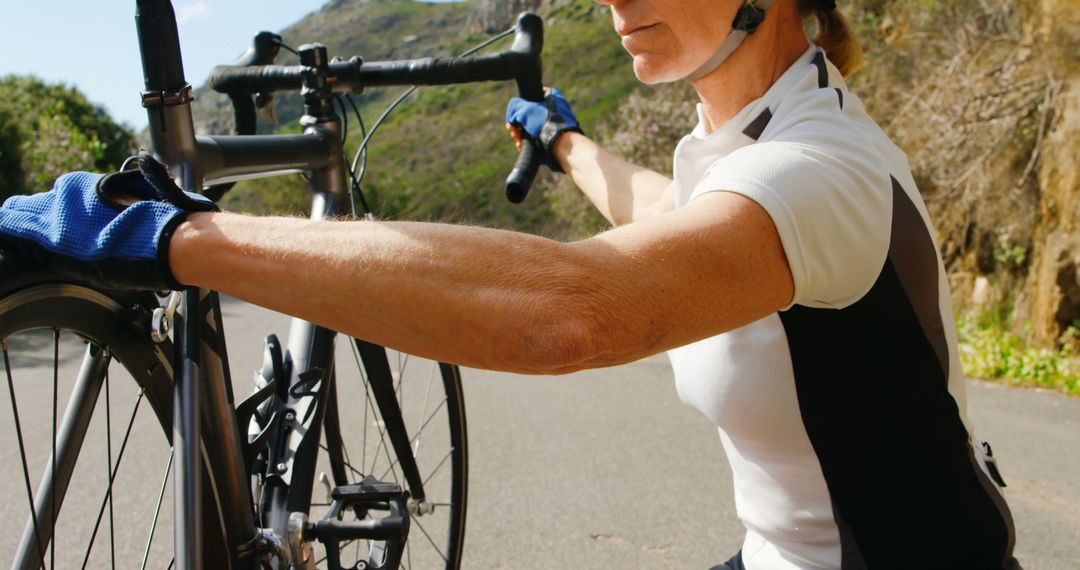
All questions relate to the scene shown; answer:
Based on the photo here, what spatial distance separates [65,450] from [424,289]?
853 millimetres

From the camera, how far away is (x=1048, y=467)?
481 centimetres

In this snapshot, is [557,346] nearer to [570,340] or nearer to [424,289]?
[570,340]

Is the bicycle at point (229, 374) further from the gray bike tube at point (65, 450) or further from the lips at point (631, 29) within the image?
the lips at point (631, 29)

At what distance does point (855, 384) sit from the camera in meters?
1.55

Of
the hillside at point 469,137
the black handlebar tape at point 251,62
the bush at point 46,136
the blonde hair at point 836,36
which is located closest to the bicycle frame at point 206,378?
the black handlebar tape at point 251,62

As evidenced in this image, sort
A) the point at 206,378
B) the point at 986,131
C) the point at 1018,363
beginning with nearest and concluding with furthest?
the point at 206,378
the point at 1018,363
the point at 986,131

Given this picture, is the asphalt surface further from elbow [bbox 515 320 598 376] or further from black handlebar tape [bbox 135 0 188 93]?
elbow [bbox 515 320 598 376]

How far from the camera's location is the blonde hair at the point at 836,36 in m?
1.95

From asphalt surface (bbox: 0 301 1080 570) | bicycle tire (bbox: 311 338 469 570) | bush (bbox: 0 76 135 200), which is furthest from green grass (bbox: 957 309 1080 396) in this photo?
bush (bbox: 0 76 135 200)

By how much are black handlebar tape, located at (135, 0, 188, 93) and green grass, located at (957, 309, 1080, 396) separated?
6260mm

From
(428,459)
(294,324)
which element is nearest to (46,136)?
(428,459)

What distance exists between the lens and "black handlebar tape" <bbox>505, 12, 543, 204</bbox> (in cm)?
262

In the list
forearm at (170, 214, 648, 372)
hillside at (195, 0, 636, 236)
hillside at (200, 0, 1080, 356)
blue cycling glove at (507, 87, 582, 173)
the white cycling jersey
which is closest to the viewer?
forearm at (170, 214, 648, 372)

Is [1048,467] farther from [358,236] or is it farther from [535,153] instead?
[358,236]
